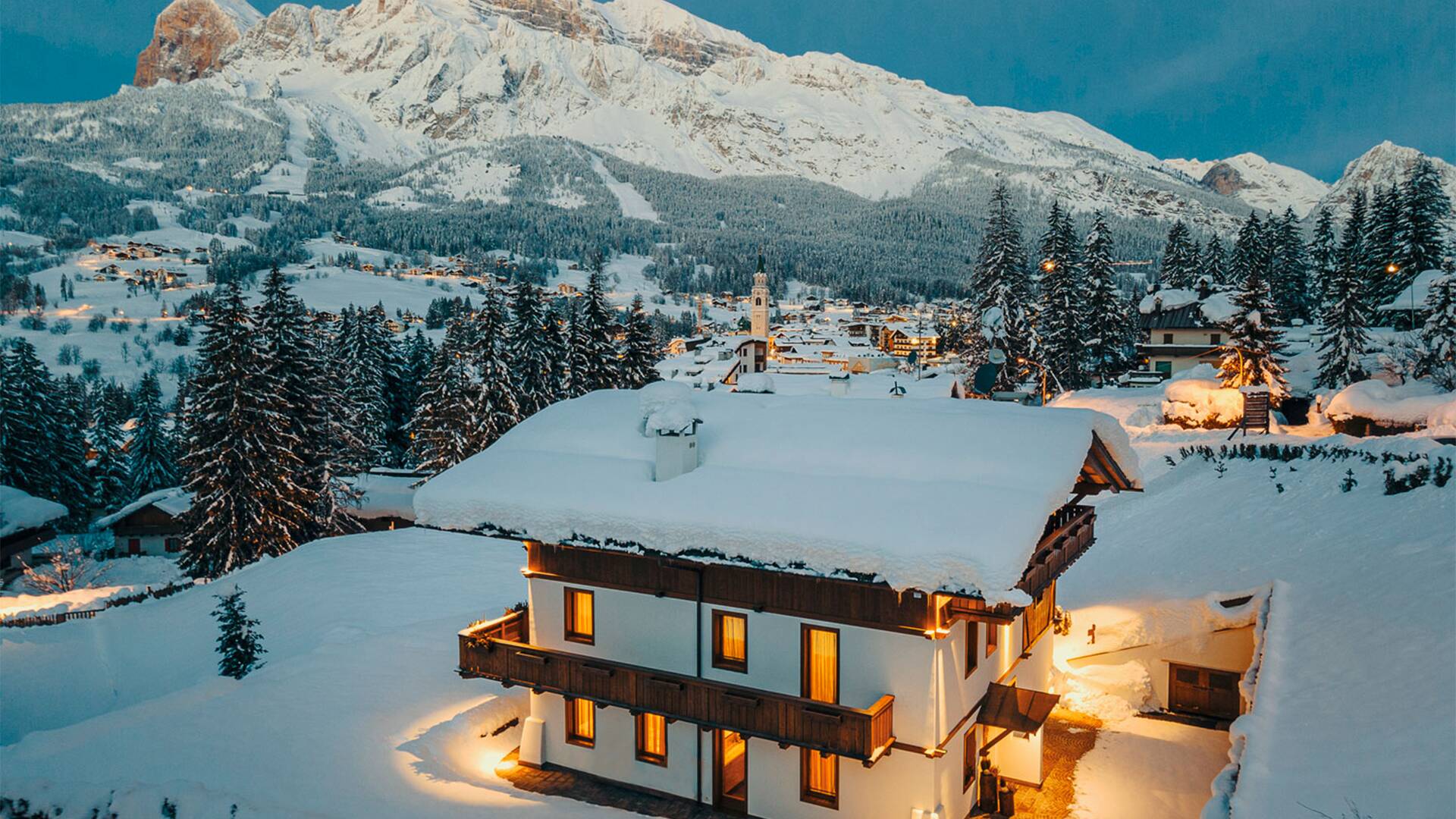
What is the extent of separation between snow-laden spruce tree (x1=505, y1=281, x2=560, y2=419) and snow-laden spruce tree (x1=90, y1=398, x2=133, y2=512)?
120 feet

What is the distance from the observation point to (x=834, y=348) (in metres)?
101

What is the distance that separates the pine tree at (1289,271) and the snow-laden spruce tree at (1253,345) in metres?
34.9

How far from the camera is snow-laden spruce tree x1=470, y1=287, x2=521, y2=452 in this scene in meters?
43.7

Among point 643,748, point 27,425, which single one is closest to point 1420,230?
point 643,748

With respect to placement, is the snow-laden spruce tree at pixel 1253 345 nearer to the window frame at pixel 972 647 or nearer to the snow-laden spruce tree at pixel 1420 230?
the snow-laden spruce tree at pixel 1420 230

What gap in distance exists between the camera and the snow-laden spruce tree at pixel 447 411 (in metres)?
44.6

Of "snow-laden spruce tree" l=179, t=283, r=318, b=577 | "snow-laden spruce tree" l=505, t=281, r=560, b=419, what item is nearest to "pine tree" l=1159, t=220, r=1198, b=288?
"snow-laden spruce tree" l=505, t=281, r=560, b=419

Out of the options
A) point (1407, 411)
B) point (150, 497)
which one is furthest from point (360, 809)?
point (150, 497)

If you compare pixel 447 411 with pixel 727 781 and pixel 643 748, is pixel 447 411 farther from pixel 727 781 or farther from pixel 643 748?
pixel 727 781

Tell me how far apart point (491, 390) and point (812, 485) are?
33258 millimetres

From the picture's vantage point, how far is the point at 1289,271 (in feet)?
238

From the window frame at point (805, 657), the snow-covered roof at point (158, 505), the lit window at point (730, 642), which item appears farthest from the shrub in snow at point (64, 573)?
the window frame at point (805, 657)

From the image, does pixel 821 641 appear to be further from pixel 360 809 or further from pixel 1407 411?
pixel 1407 411

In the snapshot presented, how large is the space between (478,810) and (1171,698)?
52.3 feet
